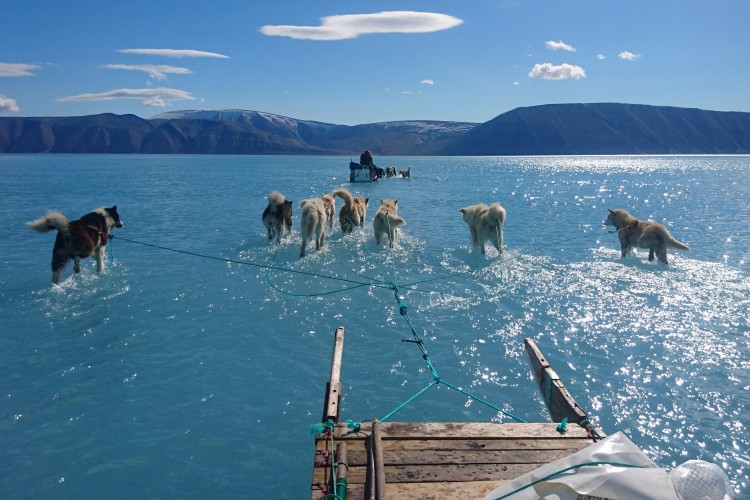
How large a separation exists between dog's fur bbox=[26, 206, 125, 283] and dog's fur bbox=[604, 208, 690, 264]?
1504cm

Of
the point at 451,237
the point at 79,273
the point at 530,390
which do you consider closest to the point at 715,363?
the point at 530,390

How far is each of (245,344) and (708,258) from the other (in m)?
14.6

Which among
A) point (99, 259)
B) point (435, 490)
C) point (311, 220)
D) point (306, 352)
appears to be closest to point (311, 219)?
point (311, 220)

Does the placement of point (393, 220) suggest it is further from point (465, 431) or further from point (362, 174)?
point (362, 174)

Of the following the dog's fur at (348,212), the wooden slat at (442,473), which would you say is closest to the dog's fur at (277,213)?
the dog's fur at (348,212)

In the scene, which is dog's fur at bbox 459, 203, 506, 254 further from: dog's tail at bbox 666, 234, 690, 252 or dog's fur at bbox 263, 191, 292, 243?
dog's fur at bbox 263, 191, 292, 243

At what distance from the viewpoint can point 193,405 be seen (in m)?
6.51

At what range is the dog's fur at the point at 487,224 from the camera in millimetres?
13852

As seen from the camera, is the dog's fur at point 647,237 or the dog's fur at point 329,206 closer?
the dog's fur at point 647,237

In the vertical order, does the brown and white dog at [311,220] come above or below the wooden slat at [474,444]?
above

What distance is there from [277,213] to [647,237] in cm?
1145

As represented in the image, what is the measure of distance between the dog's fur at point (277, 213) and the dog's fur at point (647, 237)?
422 inches

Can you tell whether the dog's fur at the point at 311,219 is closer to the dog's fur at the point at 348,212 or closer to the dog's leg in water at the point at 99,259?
the dog's fur at the point at 348,212

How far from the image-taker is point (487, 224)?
14281 millimetres
